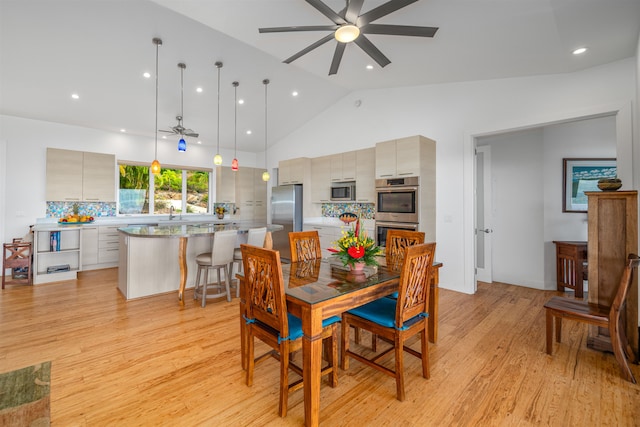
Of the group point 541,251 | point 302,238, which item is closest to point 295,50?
point 302,238

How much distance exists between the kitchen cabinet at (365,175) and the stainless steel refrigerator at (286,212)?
1.55 meters

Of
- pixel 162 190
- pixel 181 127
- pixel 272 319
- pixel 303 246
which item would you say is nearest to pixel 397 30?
pixel 303 246

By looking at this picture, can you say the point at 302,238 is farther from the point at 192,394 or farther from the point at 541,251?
the point at 541,251

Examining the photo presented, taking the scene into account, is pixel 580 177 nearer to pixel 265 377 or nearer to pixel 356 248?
pixel 356 248

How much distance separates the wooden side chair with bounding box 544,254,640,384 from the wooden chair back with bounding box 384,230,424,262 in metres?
1.25

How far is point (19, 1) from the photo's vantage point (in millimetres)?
2855

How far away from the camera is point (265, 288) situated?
5.93 ft

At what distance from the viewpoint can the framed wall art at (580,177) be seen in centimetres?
419

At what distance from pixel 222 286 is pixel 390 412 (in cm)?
313

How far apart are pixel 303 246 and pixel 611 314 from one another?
255cm

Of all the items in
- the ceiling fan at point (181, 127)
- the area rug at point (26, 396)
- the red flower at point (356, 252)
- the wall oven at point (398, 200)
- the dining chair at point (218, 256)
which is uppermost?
the ceiling fan at point (181, 127)

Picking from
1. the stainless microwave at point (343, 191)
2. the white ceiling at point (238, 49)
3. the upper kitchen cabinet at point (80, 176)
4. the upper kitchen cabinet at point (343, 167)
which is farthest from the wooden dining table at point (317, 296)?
the upper kitchen cabinet at point (80, 176)

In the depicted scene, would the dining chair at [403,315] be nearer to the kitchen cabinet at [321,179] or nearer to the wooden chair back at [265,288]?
the wooden chair back at [265,288]

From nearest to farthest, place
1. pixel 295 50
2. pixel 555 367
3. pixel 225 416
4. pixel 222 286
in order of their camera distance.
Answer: pixel 225 416 → pixel 555 367 → pixel 295 50 → pixel 222 286
